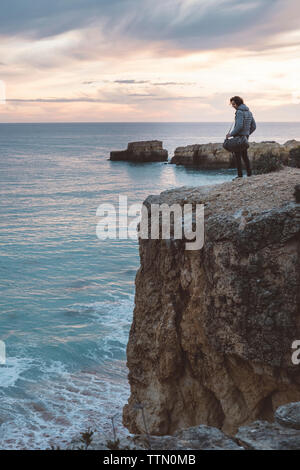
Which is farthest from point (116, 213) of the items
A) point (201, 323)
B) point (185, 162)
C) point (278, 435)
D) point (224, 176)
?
point (185, 162)

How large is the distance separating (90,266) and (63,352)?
31.6ft

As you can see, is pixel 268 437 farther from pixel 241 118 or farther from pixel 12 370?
pixel 12 370

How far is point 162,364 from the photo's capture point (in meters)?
9.45

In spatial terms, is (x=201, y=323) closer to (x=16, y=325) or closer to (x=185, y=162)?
(x=16, y=325)

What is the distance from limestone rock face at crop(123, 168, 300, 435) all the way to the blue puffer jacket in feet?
8.32

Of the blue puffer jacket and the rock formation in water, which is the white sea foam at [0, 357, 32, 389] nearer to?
the blue puffer jacket

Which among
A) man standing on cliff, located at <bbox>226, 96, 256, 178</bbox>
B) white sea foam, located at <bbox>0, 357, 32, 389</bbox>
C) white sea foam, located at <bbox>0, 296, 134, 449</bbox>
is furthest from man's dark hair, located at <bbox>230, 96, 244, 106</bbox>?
white sea foam, located at <bbox>0, 357, 32, 389</bbox>

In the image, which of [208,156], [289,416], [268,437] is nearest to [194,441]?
[268,437]

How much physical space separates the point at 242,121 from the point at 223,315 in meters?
6.07

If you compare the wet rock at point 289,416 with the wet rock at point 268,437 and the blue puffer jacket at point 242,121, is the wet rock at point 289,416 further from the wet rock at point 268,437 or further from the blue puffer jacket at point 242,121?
the blue puffer jacket at point 242,121

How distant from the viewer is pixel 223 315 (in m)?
8.48

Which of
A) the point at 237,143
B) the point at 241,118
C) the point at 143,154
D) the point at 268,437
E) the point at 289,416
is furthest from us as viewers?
the point at 143,154

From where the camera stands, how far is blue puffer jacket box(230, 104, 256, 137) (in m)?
12.5

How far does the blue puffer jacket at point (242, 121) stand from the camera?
12452 millimetres
